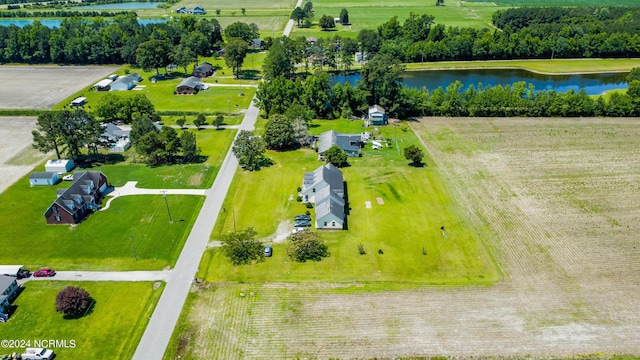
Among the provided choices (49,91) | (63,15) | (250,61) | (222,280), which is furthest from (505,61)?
(63,15)

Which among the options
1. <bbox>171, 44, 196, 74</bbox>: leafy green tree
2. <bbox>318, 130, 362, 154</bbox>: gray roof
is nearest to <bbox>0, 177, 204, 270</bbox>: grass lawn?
<bbox>318, 130, 362, 154</bbox>: gray roof

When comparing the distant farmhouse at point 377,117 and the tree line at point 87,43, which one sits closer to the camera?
the distant farmhouse at point 377,117

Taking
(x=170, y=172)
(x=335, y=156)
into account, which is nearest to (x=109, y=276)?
(x=170, y=172)

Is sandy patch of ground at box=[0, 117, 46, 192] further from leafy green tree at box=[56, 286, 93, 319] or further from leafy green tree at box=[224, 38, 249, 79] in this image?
leafy green tree at box=[224, 38, 249, 79]

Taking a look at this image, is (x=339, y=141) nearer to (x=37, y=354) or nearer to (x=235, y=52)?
(x=37, y=354)

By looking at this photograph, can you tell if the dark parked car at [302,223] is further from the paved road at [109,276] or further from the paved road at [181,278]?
the paved road at [109,276]

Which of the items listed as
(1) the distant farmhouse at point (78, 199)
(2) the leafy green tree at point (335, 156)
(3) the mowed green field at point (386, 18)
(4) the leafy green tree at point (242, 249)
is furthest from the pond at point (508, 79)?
(4) the leafy green tree at point (242, 249)
